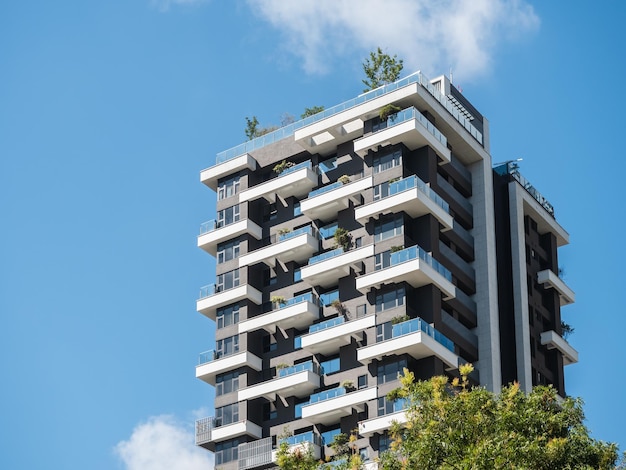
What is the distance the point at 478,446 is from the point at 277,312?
1746 inches

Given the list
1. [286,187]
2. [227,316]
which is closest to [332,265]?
[286,187]

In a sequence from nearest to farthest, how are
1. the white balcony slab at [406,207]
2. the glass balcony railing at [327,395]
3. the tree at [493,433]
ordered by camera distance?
the tree at [493,433] → the glass balcony railing at [327,395] → the white balcony slab at [406,207]

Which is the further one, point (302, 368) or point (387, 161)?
point (387, 161)

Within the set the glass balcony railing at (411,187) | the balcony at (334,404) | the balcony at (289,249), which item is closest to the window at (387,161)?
the glass balcony railing at (411,187)

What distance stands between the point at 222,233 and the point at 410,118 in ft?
61.0

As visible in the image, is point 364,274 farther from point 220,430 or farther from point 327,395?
point 220,430

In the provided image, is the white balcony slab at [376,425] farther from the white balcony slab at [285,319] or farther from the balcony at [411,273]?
the white balcony slab at [285,319]

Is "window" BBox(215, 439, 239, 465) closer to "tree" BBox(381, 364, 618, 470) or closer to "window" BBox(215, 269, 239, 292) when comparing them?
"window" BBox(215, 269, 239, 292)

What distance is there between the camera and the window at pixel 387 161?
103m

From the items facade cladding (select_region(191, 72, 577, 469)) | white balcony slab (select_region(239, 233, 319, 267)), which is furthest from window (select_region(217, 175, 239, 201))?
white balcony slab (select_region(239, 233, 319, 267))

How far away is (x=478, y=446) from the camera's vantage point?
201 ft

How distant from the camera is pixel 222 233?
364 feet

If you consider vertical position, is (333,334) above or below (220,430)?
above

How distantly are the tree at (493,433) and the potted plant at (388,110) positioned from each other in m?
39.5
